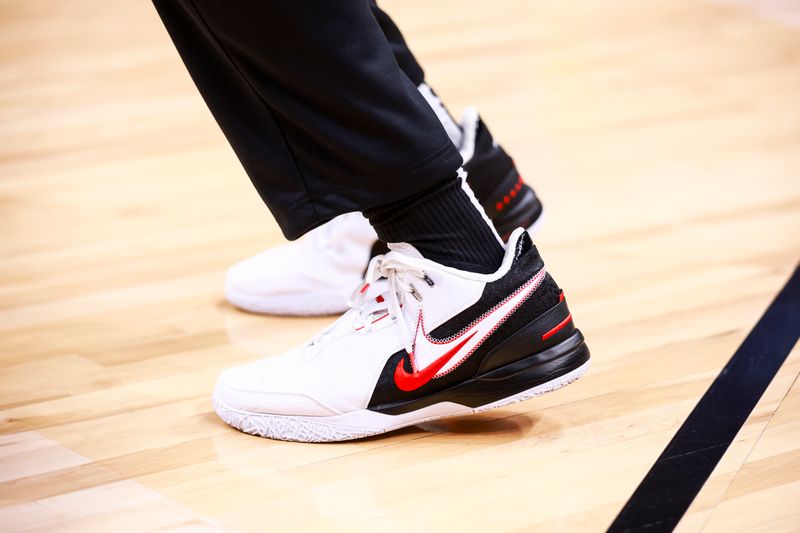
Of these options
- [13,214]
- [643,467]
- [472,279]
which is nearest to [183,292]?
[13,214]

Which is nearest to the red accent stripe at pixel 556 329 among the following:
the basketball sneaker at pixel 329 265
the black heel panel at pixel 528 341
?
the black heel panel at pixel 528 341

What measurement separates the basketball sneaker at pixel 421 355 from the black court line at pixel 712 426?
13 cm

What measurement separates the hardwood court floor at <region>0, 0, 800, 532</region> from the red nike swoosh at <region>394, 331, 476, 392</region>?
0.21 feet

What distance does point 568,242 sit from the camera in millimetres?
1565

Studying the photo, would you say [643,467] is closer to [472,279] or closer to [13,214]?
[472,279]

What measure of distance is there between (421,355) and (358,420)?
94 mm

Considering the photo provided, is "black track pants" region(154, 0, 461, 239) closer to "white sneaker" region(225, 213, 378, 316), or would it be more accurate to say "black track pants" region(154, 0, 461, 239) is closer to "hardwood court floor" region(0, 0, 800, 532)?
"hardwood court floor" region(0, 0, 800, 532)

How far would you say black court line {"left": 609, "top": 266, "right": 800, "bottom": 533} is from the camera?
34.2 inches

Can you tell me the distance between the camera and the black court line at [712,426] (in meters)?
0.87

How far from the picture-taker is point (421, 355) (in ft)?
3.26

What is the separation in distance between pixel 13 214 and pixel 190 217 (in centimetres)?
32

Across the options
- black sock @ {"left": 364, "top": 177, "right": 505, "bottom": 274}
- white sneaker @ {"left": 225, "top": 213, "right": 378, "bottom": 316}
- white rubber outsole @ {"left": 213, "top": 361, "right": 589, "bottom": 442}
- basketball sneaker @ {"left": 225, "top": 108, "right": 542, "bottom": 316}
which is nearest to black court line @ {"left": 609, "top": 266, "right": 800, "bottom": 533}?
white rubber outsole @ {"left": 213, "top": 361, "right": 589, "bottom": 442}

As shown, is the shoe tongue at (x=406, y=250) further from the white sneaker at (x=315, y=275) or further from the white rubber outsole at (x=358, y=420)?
the white sneaker at (x=315, y=275)

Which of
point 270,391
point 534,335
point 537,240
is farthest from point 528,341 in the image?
point 537,240
